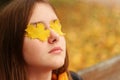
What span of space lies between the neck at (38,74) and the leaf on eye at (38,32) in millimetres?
142

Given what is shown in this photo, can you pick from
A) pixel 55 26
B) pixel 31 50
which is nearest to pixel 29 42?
pixel 31 50

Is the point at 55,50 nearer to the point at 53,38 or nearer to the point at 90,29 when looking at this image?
the point at 53,38

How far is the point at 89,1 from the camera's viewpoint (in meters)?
4.42

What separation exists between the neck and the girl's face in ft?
0.10

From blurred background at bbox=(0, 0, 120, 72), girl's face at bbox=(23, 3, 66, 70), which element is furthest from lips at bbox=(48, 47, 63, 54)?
blurred background at bbox=(0, 0, 120, 72)

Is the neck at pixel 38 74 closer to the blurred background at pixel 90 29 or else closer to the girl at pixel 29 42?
the girl at pixel 29 42

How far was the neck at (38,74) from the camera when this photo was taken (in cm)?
155

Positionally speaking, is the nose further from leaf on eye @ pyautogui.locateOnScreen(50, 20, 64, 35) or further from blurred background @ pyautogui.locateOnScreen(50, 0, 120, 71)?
blurred background @ pyautogui.locateOnScreen(50, 0, 120, 71)

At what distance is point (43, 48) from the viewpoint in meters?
1.50

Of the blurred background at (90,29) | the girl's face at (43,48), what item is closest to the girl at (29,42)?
the girl's face at (43,48)

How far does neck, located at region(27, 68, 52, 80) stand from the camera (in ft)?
5.09

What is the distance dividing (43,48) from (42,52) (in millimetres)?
17

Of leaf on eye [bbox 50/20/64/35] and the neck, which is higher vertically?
leaf on eye [bbox 50/20/64/35]

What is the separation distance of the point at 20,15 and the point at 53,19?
0.15 meters
